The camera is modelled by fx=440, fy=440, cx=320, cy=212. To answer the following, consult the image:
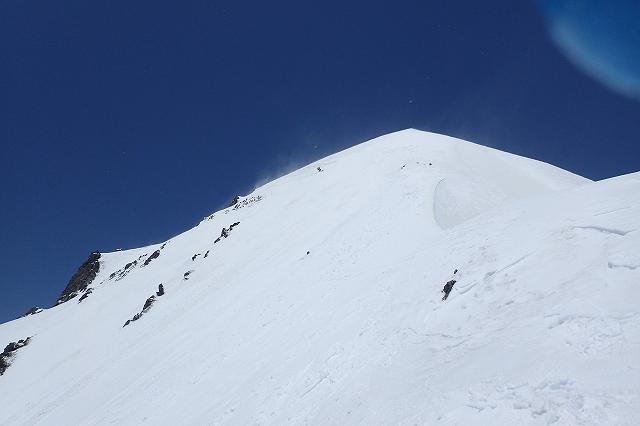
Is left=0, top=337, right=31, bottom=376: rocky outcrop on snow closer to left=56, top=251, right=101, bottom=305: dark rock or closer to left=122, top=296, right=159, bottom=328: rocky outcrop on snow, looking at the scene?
left=122, top=296, right=159, bottom=328: rocky outcrop on snow

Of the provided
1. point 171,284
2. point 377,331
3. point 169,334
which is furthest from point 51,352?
point 377,331

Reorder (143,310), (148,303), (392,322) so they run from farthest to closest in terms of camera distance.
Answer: (148,303), (143,310), (392,322)

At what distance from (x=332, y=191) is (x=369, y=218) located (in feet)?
38.4

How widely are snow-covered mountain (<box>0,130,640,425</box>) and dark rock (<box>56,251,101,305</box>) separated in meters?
24.6

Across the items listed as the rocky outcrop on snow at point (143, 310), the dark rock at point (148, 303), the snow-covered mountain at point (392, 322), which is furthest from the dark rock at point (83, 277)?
the rocky outcrop on snow at point (143, 310)

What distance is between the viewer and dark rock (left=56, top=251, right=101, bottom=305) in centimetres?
6156

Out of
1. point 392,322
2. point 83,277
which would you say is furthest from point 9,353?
point 392,322

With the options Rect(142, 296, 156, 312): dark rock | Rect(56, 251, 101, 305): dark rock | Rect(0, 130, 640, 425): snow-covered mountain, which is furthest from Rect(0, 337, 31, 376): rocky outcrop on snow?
Rect(56, 251, 101, 305): dark rock

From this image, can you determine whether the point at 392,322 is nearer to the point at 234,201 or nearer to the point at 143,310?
the point at 143,310

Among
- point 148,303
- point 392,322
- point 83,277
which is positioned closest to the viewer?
point 392,322

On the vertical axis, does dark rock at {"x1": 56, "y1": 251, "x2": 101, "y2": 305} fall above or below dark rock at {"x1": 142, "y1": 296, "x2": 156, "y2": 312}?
above

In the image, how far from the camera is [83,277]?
64.4 meters

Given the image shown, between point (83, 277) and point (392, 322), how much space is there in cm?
6244

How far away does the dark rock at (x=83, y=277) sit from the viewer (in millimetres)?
Result: 61562
